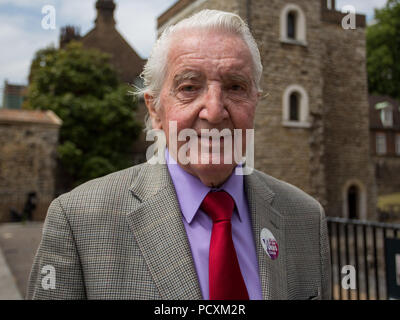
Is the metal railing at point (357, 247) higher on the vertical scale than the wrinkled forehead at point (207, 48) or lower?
lower

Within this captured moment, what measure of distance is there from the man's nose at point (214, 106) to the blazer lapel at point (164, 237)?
0.36 meters

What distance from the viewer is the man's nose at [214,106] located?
3.69ft

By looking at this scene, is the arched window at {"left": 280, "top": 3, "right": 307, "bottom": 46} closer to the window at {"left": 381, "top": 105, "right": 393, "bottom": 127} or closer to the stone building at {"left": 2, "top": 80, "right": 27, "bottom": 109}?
the stone building at {"left": 2, "top": 80, "right": 27, "bottom": 109}

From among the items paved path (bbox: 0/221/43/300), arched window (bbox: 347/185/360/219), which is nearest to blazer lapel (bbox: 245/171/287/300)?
paved path (bbox: 0/221/43/300)

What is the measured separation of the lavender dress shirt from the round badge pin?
5 centimetres

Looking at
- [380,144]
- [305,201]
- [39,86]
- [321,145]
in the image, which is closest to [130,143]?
[39,86]

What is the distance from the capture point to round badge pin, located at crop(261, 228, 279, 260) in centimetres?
133

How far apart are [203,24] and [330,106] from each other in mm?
16655

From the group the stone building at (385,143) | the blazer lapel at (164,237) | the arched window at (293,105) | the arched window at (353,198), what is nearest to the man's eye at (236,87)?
the blazer lapel at (164,237)
